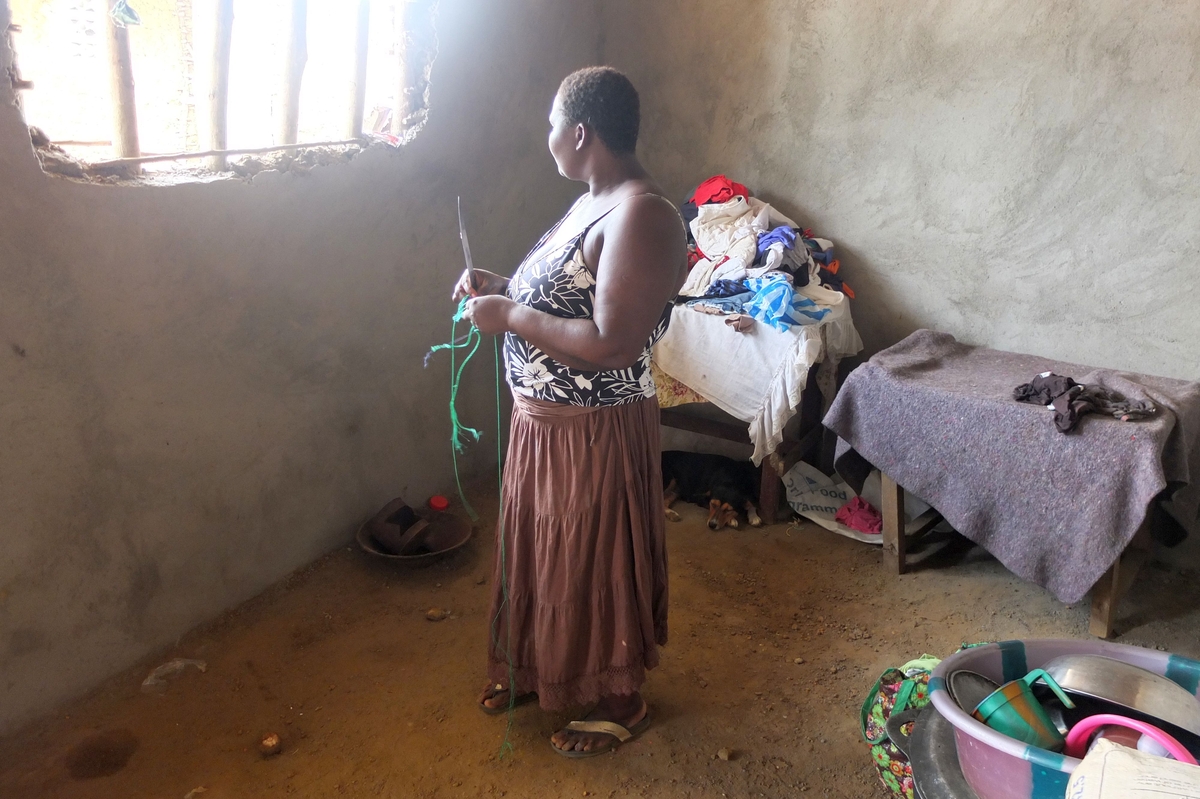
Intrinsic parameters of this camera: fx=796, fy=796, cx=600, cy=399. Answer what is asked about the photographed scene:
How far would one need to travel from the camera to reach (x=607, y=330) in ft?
4.78

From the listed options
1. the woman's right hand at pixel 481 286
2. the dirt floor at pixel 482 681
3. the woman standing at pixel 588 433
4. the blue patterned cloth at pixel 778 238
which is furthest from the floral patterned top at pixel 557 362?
the blue patterned cloth at pixel 778 238

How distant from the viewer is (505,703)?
6.59ft

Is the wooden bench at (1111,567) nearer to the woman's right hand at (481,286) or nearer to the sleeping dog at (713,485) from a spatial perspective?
the sleeping dog at (713,485)

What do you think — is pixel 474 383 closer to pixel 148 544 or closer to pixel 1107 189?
pixel 148 544

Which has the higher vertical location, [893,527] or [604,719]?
[893,527]

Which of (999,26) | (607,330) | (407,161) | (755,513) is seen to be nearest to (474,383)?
(407,161)

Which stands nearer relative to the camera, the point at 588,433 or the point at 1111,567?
the point at 588,433

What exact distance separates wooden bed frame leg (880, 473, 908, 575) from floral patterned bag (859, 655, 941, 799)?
820 mm

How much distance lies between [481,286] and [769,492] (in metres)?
1.58

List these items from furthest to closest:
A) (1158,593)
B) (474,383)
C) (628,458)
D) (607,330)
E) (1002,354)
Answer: (474,383) → (1002,354) → (1158,593) → (628,458) → (607,330)

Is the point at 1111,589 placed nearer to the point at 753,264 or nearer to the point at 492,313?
the point at 753,264

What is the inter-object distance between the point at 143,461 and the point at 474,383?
134 centimetres

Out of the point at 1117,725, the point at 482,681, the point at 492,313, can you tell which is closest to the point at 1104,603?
the point at 1117,725

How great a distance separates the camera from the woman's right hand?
5.72 feet
